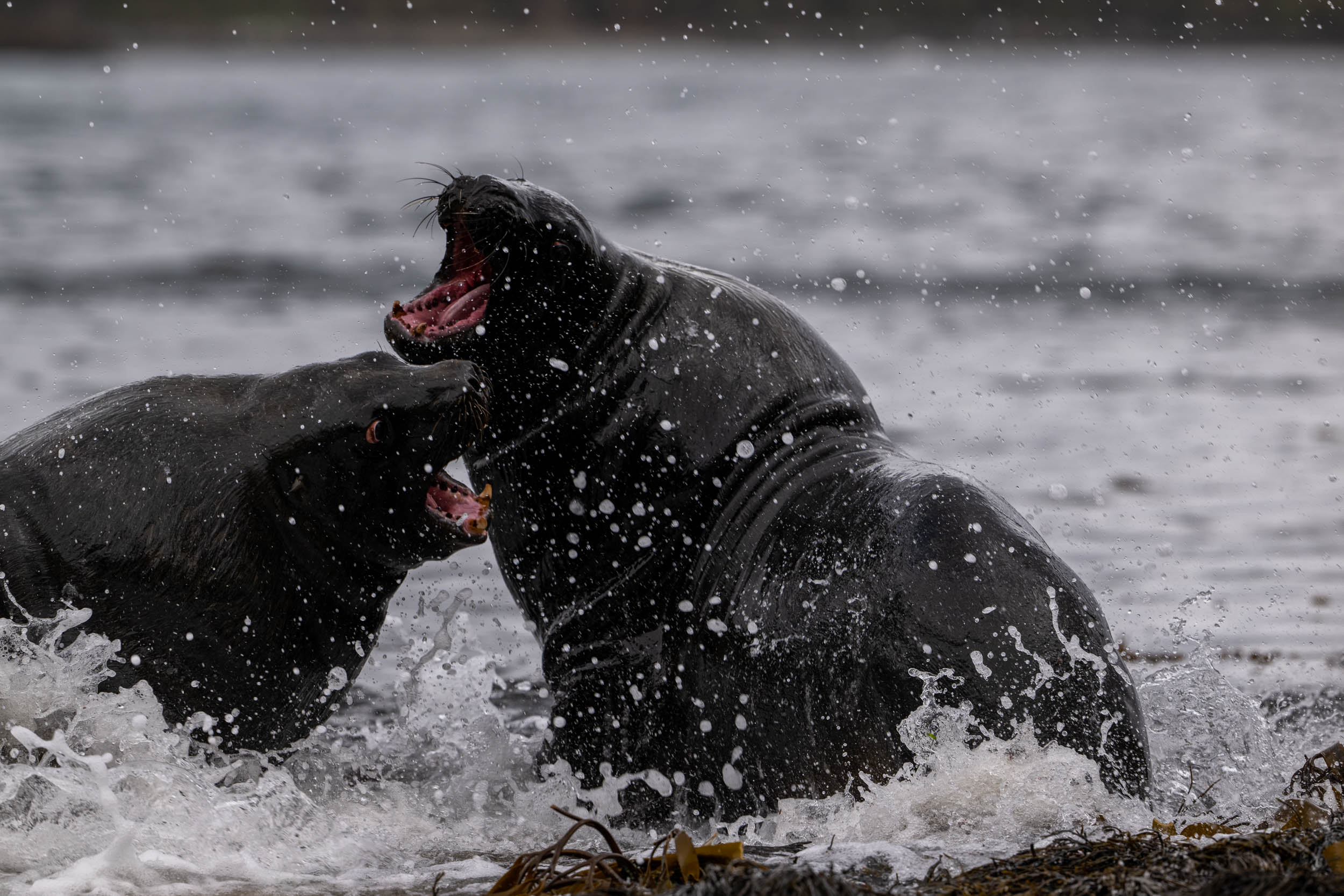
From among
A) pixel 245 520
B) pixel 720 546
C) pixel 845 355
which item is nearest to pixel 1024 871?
pixel 720 546

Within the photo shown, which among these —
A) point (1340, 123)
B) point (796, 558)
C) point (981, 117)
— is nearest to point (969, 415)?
point (796, 558)

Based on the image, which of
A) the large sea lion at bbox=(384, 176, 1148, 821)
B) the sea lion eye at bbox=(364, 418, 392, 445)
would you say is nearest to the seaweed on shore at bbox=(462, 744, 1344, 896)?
the large sea lion at bbox=(384, 176, 1148, 821)

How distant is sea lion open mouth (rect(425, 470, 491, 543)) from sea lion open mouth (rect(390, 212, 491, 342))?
1.60 ft

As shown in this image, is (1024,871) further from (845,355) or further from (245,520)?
(845,355)

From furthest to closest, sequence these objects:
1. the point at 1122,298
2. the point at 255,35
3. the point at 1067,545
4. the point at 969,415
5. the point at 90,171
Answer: the point at 255,35 → the point at 90,171 → the point at 1122,298 → the point at 969,415 → the point at 1067,545

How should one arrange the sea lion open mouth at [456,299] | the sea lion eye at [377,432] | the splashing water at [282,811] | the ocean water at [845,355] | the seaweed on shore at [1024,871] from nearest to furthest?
the seaweed on shore at [1024,871], the splashing water at [282,811], the ocean water at [845,355], the sea lion eye at [377,432], the sea lion open mouth at [456,299]

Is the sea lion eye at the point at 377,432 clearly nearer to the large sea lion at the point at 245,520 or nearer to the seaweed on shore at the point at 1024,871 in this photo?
the large sea lion at the point at 245,520

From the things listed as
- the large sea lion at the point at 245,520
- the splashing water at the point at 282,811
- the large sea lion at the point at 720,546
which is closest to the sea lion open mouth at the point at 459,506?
Answer: the large sea lion at the point at 245,520

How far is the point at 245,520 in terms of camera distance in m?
4.87

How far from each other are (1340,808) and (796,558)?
176cm

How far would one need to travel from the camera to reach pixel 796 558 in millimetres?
5078

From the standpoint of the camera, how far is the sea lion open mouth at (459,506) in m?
5.01

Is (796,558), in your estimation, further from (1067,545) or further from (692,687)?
(1067,545)

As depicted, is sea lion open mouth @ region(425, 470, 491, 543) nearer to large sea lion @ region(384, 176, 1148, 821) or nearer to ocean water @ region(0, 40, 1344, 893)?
large sea lion @ region(384, 176, 1148, 821)
